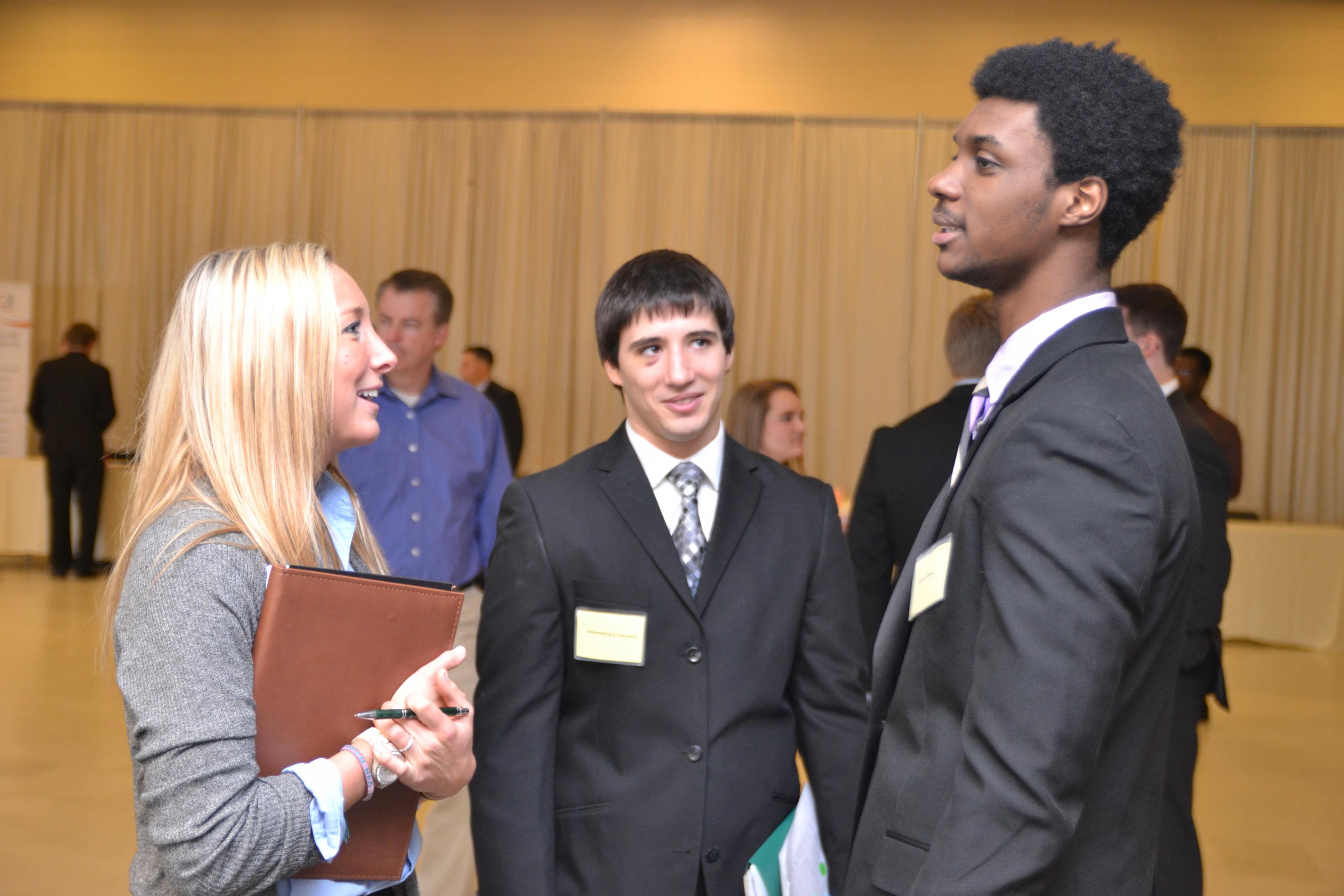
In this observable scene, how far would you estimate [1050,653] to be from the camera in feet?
3.48

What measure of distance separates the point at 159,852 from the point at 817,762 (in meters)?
1.00

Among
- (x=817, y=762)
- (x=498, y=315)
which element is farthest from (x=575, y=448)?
(x=817, y=762)

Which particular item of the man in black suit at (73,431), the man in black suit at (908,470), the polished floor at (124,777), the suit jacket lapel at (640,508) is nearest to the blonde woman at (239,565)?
the suit jacket lapel at (640,508)

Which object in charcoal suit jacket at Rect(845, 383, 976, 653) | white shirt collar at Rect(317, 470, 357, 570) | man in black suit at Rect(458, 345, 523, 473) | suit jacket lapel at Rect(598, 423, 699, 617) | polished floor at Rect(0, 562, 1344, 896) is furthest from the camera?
man in black suit at Rect(458, 345, 523, 473)

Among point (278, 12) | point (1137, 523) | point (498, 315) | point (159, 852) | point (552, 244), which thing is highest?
point (278, 12)

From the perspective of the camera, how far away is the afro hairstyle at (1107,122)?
1229 millimetres

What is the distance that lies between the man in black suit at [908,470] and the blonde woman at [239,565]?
178cm

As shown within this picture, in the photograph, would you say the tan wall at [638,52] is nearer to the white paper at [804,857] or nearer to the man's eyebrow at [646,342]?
the man's eyebrow at [646,342]

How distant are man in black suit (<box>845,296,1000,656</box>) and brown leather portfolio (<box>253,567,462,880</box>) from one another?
176cm

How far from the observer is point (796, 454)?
4.18m

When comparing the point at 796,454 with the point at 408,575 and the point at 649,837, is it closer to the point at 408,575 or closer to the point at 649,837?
the point at 408,575

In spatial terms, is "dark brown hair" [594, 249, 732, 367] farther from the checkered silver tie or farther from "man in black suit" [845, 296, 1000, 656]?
"man in black suit" [845, 296, 1000, 656]

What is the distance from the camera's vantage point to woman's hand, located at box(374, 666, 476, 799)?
55.1 inches

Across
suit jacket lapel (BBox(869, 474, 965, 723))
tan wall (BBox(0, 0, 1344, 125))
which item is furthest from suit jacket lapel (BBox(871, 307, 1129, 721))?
tan wall (BBox(0, 0, 1344, 125))
